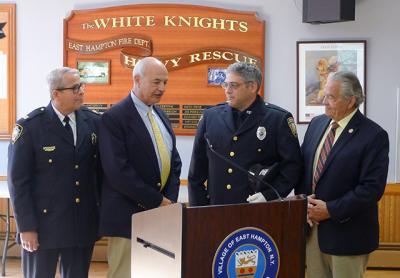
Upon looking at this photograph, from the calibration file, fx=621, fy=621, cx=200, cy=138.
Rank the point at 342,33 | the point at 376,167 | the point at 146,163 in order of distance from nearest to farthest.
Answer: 1. the point at 376,167
2. the point at 146,163
3. the point at 342,33

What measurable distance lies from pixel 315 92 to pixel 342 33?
519 mm

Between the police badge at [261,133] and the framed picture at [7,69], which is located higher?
the framed picture at [7,69]

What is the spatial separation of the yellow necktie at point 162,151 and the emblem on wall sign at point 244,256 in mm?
1274

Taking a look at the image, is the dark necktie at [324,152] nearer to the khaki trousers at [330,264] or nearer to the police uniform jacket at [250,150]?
the police uniform jacket at [250,150]

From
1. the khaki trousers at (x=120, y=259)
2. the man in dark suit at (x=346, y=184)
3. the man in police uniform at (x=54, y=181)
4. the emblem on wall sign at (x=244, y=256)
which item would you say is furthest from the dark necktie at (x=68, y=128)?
the emblem on wall sign at (x=244, y=256)

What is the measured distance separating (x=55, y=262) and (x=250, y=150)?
42.8 inches

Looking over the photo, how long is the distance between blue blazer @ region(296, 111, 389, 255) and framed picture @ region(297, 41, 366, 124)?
233 centimetres

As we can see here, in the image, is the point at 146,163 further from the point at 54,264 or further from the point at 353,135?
the point at 353,135

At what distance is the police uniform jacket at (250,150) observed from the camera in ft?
9.46

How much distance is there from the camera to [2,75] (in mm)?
5309

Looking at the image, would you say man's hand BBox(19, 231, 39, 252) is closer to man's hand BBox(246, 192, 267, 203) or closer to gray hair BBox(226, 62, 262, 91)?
man's hand BBox(246, 192, 267, 203)

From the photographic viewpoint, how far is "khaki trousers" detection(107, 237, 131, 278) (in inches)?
113

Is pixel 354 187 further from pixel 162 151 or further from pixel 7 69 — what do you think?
pixel 7 69

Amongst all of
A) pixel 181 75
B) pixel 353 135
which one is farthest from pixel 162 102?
pixel 353 135
